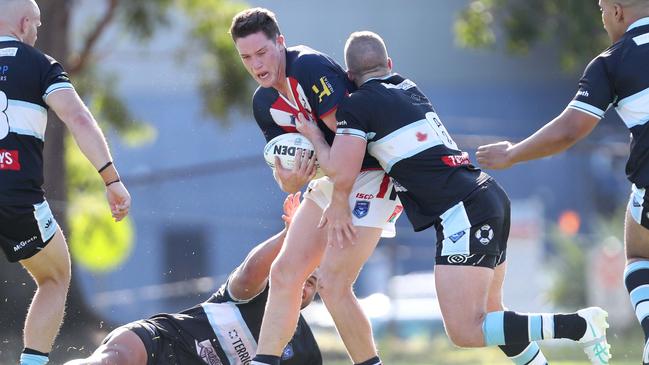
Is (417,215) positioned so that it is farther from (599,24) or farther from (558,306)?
(599,24)

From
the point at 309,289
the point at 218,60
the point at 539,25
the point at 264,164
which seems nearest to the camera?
the point at 309,289

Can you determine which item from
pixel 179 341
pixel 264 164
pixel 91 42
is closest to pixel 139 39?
pixel 91 42

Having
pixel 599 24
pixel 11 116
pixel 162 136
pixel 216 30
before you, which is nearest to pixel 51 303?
pixel 11 116

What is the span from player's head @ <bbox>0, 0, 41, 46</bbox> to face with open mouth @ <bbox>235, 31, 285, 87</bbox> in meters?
1.26

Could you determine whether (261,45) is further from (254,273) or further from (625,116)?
(625,116)

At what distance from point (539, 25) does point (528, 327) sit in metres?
13.9

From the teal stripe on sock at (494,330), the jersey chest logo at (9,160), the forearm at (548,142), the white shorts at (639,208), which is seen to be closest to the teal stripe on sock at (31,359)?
the jersey chest logo at (9,160)

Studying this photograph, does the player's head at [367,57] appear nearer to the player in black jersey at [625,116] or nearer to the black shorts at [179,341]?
the player in black jersey at [625,116]

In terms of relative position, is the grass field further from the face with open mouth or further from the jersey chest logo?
the jersey chest logo

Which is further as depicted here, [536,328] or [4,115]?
[4,115]

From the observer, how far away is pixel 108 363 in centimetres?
607

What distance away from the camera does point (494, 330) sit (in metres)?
5.86

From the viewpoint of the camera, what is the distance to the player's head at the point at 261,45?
248 inches

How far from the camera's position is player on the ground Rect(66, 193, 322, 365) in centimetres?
645
